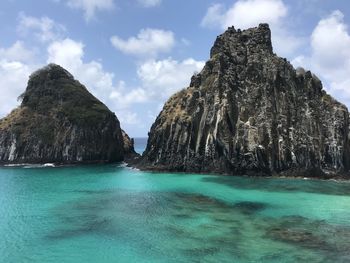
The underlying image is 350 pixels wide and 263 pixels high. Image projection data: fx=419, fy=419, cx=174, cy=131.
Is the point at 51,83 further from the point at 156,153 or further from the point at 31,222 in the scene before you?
the point at 31,222

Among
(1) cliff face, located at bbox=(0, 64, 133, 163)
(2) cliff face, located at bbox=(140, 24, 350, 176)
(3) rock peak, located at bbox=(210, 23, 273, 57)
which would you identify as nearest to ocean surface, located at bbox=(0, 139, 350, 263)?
(2) cliff face, located at bbox=(140, 24, 350, 176)

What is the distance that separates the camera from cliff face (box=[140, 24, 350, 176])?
347ft

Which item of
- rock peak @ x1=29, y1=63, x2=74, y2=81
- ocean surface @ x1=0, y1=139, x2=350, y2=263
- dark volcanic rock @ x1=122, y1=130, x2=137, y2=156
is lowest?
ocean surface @ x1=0, y1=139, x2=350, y2=263

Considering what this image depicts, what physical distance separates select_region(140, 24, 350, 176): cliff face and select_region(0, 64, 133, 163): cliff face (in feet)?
92.5

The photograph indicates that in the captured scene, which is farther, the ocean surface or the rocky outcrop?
the rocky outcrop

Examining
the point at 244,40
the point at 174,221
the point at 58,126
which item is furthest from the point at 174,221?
the point at 58,126

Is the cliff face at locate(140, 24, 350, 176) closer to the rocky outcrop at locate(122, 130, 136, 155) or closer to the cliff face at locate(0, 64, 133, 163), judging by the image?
the cliff face at locate(0, 64, 133, 163)

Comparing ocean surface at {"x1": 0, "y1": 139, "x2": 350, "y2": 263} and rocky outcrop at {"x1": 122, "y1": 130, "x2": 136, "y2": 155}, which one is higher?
rocky outcrop at {"x1": 122, "y1": 130, "x2": 136, "y2": 155}

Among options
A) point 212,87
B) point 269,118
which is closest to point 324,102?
point 269,118

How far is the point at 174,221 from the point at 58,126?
328 feet

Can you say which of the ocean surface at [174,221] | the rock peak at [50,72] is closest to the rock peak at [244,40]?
the ocean surface at [174,221]

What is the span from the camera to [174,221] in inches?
2099

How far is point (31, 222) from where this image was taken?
52281 mm

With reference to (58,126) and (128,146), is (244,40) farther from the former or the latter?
(58,126)
